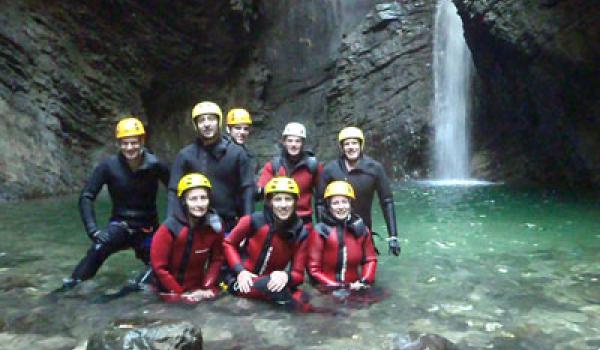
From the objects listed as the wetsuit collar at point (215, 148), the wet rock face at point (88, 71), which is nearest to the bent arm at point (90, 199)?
the wetsuit collar at point (215, 148)

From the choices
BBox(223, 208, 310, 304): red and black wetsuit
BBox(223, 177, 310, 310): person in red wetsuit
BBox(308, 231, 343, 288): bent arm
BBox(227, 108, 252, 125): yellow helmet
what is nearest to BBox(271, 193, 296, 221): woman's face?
BBox(223, 177, 310, 310): person in red wetsuit

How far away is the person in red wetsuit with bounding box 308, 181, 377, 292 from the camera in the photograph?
6.10m

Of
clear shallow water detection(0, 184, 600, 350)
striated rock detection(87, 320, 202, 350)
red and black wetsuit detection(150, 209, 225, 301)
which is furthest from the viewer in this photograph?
red and black wetsuit detection(150, 209, 225, 301)

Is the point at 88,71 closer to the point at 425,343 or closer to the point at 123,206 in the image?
the point at 123,206

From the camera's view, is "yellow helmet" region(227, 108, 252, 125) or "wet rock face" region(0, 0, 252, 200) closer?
"yellow helmet" region(227, 108, 252, 125)

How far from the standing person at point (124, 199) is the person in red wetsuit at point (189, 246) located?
75 cm

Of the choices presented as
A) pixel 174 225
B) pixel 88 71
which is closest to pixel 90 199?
pixel 174 225

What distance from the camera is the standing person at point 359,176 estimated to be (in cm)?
682

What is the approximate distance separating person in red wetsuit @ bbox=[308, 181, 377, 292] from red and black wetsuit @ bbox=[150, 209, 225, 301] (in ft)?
3.42

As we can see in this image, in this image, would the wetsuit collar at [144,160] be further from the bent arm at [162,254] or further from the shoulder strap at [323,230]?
the shoulder strap at [323,230]

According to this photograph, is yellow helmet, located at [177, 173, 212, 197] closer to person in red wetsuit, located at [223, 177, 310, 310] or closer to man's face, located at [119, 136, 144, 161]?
person in red wetsuit, located at [223, 177, 310, 310]

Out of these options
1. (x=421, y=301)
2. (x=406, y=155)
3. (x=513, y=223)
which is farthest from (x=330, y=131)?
(x=421, y=301)

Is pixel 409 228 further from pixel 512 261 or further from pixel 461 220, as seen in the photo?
pixel 512 261

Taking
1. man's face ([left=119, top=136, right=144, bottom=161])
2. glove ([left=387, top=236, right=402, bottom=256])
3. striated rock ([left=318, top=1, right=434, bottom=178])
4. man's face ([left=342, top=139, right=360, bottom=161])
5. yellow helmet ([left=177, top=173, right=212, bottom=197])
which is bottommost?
glove ([left=387, top=236, right=402, bottom=256])
